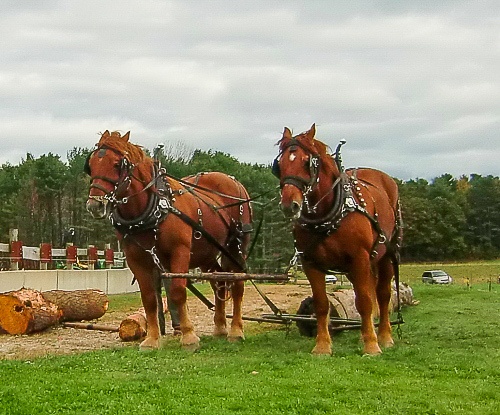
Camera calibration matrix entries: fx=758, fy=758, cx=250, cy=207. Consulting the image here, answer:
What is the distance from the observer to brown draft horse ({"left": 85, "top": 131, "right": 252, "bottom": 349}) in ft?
28.4

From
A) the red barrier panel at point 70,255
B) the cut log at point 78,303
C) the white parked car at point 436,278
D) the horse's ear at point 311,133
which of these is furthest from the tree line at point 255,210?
the horse's ear at point 311,133

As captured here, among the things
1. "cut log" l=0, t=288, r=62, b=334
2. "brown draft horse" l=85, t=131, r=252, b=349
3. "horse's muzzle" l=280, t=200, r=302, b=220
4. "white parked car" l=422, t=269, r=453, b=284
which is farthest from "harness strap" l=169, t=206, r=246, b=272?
"white parked car" l=422, t=269, r=453, b=284

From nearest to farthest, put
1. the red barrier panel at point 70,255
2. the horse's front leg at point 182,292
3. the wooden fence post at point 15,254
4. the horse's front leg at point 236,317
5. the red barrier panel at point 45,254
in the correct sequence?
the horse's front leg at point 182,292 < the horse's front leg at point 236,317 < the wooden fence post at point 15,254 < the red barrier panel at point 45,254 < the red barrier panel at point 70,255

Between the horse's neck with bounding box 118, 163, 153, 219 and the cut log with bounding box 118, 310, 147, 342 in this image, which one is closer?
the horse's neck with bounding box 118, 163, 153, 219

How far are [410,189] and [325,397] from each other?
74.2 metres

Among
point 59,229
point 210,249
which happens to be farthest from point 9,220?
point 210,249

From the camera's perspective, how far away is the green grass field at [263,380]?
5.84 metres

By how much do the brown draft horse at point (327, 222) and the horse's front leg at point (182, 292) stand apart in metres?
1.50

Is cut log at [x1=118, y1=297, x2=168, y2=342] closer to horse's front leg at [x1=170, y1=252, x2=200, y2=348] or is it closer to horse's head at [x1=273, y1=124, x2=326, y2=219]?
horse's front leg at [x1=170, y1=252, x2=200, y2=348]

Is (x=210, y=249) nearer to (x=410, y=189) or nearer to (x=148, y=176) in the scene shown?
(x=148, y=176)

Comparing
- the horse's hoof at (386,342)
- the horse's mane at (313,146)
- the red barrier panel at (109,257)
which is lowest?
the horse's hoof at (386,342)

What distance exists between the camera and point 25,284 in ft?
59.8

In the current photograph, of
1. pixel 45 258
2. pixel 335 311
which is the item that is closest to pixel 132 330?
pixel 335 311

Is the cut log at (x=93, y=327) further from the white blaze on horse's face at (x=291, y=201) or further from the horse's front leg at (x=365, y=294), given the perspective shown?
the white blaze on horse's face at (x=291, y=201)
